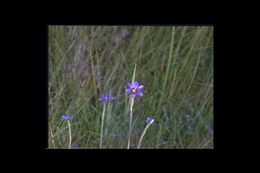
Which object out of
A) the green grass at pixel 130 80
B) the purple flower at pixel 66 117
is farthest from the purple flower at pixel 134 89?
the purple flower at pixel 66 117

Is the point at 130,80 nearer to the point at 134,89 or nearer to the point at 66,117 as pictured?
the point at 134,89

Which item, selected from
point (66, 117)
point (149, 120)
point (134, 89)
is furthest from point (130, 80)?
point (66, 117)

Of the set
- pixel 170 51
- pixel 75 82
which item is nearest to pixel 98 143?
pixel 75 82

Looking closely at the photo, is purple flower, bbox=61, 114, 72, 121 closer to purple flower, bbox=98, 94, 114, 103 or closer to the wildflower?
purple flower, bbox=98, 94, 114, 103

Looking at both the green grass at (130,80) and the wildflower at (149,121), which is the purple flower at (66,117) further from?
the wildflower at (149,121)

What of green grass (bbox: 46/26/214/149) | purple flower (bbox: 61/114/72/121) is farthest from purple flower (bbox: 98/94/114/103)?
purple flower (bbox: 61/114/72/121)

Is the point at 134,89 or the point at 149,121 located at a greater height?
the point at 134,89
